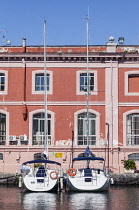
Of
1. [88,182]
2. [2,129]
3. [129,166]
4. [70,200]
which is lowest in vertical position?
[70,200]

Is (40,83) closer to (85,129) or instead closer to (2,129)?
(2,129)

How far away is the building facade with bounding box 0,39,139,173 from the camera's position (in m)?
47.5

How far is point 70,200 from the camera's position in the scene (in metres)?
35.7

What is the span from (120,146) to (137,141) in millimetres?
1586

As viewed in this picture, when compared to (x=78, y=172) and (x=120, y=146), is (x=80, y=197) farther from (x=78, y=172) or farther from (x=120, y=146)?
(x=120, y=146)

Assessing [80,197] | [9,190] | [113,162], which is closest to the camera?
[80,197]

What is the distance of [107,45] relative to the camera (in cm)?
4825

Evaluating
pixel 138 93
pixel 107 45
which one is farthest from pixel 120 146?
pixel 107 45

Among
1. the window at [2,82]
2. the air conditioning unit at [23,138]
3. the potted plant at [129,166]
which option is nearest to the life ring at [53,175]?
the air conditioning unit at [23,138]

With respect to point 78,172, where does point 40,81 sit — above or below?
above

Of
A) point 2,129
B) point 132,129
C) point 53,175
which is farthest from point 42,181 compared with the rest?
point 132,129

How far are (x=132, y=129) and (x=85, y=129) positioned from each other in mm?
4114

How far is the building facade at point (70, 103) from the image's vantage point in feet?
156

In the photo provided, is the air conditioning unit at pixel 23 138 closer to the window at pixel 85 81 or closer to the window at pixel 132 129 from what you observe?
the window at pixel 85 81
